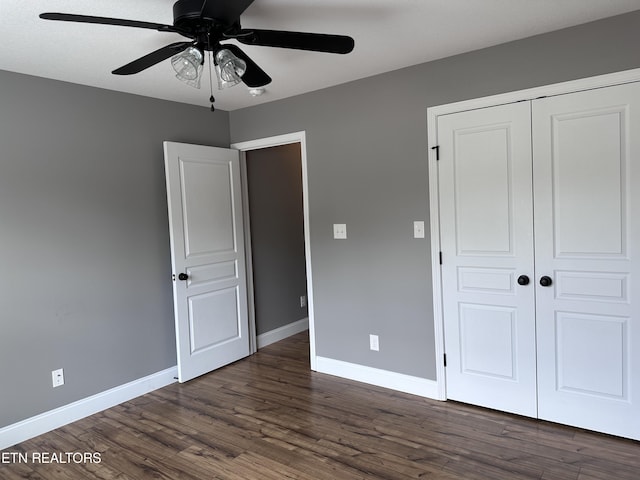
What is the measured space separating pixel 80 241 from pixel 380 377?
2.52 metres

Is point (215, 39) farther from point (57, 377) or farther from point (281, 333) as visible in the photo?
point (281, 333)

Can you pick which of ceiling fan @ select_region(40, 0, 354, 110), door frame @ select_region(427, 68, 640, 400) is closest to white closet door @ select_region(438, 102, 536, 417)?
door frame @ select_region(427, 68, 640, 400)

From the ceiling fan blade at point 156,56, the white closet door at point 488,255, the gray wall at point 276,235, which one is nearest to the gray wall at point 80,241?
the gray wall at point 276,235

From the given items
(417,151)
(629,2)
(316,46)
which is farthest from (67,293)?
(629,2)

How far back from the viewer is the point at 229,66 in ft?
6.23

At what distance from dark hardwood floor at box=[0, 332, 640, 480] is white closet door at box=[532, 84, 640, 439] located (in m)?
0.28

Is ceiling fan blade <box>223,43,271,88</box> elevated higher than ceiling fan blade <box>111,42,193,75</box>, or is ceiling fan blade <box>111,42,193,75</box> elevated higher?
ceiling fan blade <box>111,42,193,75</box>

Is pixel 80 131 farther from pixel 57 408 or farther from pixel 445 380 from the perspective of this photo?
pixel 445 380

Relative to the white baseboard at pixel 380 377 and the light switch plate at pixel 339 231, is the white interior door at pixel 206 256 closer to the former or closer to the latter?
the white baseboard at pixel 380 377

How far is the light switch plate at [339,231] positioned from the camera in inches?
140

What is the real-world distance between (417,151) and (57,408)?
3.15 metres

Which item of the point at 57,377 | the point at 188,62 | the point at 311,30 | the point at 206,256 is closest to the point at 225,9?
the point at 188,62

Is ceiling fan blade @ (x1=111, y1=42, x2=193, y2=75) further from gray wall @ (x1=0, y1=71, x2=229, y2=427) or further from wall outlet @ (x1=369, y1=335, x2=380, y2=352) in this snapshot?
wall outlet @ (x1=369, y1=335, x2=380, y2=352)

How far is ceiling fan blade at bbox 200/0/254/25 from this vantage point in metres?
1.50
